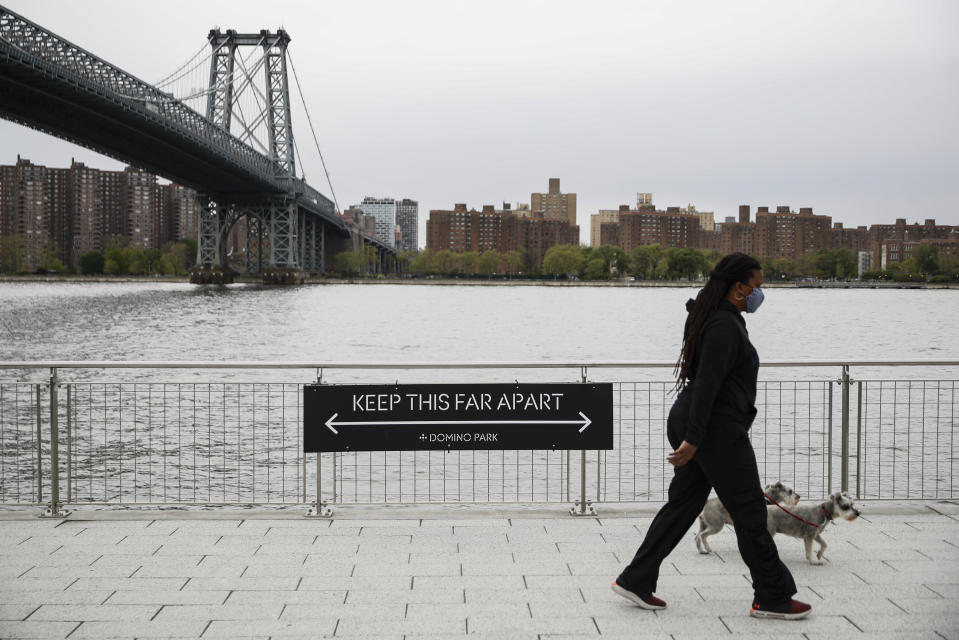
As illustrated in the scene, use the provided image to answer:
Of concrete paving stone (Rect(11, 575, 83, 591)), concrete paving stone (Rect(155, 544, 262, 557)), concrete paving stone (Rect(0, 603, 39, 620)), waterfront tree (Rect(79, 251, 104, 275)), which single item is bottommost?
concrete paving stone (Rect(155, 544, 262, 557))

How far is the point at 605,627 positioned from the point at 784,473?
8.35 m

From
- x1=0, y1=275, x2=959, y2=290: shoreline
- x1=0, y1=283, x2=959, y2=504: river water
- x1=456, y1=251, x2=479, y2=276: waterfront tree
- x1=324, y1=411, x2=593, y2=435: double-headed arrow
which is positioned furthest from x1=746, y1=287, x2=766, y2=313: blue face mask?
x1=456, y1=251, x2=479, y2=276: waterfront tree

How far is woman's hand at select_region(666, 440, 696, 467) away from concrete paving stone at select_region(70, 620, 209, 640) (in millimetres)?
2463

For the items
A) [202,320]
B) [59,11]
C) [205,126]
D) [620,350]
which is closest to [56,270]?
[59,11]

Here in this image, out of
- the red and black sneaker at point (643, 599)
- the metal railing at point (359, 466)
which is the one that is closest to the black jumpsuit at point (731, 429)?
the red and black sneaker at point (643, 599)

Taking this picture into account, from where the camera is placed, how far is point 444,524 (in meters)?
5.81

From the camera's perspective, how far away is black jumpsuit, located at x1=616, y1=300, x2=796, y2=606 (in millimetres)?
3973

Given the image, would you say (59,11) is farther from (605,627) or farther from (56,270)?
(605,627)

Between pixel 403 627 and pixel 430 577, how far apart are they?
28.2 inches

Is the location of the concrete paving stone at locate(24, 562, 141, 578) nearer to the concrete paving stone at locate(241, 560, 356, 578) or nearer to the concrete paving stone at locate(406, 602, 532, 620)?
the concrete paving stone at locate(241, 560, 356, 578)

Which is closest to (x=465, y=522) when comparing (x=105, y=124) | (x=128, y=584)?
(x=128, y=584)

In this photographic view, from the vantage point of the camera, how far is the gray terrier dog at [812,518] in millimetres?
4840

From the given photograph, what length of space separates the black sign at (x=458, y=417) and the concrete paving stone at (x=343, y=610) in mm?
1560

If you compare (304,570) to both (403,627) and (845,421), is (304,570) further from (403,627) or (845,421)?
(845,421)
